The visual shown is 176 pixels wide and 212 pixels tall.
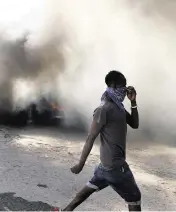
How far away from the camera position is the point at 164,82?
30.3 feet

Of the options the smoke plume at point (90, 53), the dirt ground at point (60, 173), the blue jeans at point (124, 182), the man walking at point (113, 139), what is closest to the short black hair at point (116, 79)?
the man walking at point (113, 139)

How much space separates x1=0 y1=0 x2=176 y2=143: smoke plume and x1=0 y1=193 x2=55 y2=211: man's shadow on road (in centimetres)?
516

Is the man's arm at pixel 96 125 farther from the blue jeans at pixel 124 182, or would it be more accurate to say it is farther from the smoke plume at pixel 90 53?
the smoke plume at pixel 90 53

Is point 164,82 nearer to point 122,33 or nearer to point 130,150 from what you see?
point 122,33

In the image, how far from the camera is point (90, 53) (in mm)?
10125

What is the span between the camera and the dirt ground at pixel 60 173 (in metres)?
4.31

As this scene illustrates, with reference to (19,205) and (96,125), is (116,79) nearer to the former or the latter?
(96,125)

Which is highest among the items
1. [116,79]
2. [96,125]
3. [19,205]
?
[116,79]

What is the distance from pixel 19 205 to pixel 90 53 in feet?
21.4

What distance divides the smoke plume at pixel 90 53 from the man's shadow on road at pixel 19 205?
516 cm

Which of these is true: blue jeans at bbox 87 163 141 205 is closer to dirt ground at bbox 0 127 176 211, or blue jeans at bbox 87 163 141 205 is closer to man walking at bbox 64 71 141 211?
man walking at bbox 64 71 141 211

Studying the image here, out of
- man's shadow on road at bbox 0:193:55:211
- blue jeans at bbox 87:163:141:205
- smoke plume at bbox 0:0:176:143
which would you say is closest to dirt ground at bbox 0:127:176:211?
man's shadow on road at bbox 0:193:55:211

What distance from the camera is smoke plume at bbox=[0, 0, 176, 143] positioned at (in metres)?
9.41

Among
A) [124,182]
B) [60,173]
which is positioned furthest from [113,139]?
[60,173]
